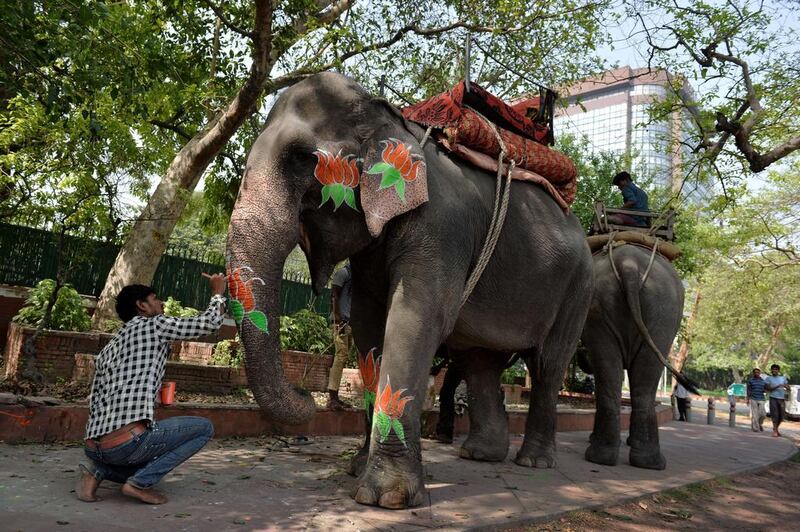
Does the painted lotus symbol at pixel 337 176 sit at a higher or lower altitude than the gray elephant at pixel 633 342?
higher

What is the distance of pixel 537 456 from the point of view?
5.65m

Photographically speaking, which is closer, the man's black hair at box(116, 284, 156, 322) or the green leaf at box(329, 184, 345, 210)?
the man's black hair at box(116, 284, 156, 322)

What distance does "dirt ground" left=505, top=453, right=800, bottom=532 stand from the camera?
13.5 feet

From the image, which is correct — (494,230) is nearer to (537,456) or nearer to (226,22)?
(537,456)

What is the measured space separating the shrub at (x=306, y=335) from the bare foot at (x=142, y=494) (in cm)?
614

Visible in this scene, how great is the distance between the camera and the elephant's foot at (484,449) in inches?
225

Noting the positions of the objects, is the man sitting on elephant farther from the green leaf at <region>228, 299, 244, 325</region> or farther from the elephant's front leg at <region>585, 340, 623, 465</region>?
the green leaf at <region>228, 299, 244, 325</region>

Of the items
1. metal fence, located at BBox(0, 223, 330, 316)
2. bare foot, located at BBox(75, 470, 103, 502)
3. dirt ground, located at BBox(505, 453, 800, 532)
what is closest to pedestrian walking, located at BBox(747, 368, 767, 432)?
dirt ground, located at BBox(505, 453, 800, 532)

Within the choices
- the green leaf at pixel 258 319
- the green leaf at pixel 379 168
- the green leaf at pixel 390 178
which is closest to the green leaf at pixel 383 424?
the green leaf at pixel 258 319

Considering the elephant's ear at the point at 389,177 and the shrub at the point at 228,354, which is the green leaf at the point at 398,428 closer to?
the elephant's ear at the point at 389,177

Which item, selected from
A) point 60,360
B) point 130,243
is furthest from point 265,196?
point 130,243

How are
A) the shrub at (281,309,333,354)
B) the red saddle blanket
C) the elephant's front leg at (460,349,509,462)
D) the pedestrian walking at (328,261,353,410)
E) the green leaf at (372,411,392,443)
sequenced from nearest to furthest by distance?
1. the green leaf at (372,411,392,443)
2. the red saddle blanket
3. the elephant's front leg at (460,349,509,462)
4. the pedestrian walking at (328,261,353,410)
5. the shrub at (281,309,333,354)

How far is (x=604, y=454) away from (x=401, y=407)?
3.12 meters

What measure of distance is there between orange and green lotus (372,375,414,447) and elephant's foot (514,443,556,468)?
2140mm
